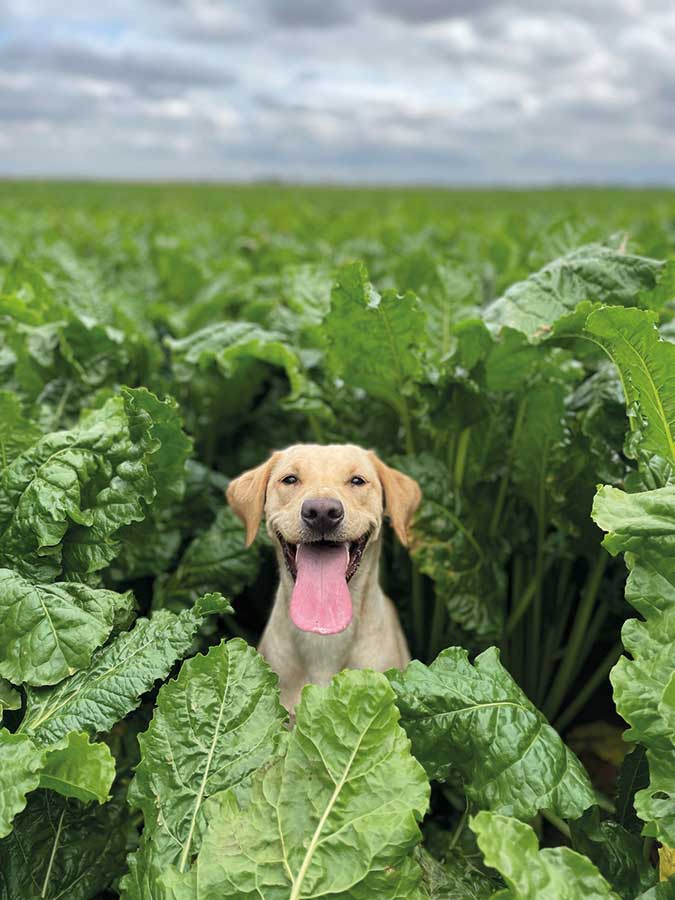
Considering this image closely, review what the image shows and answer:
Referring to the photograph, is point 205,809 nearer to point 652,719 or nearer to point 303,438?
point 652,719

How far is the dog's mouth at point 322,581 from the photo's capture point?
8.58 ft

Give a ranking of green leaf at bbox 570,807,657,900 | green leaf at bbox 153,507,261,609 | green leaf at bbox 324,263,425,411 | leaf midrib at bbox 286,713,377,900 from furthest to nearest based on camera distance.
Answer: green leaf at bbox 153,507,261,609 → green leaf at bbox 324,263,425,411 → green leaf at bbox 570,807,657,900 → leaf midrib at bbox 286,713,377,900

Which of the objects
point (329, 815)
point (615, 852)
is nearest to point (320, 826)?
point (329, 815)

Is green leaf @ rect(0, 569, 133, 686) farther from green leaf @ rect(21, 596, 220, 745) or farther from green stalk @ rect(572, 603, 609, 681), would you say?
green stalk @ rect(572, 603, 609, 681)

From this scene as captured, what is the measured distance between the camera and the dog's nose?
8.54ft

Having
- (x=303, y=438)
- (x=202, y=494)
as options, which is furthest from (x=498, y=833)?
(x=303, y=438)

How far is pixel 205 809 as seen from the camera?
1853mm

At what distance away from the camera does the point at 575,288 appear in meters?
3.00

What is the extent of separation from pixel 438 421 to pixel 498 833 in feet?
6.11

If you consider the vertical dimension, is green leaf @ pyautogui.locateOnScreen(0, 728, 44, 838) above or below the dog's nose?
below

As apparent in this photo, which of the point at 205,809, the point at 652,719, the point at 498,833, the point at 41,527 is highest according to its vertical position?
the point at 41,527

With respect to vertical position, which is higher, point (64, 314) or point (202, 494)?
point (64, 314)

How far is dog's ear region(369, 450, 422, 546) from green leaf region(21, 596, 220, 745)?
0.94m

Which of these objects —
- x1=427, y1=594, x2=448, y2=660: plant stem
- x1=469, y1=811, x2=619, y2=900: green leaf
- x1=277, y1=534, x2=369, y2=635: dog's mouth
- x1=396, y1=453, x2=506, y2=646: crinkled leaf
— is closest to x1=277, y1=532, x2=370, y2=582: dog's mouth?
x1=277, y1=534, x2=369, y2=635: dog's mouth
